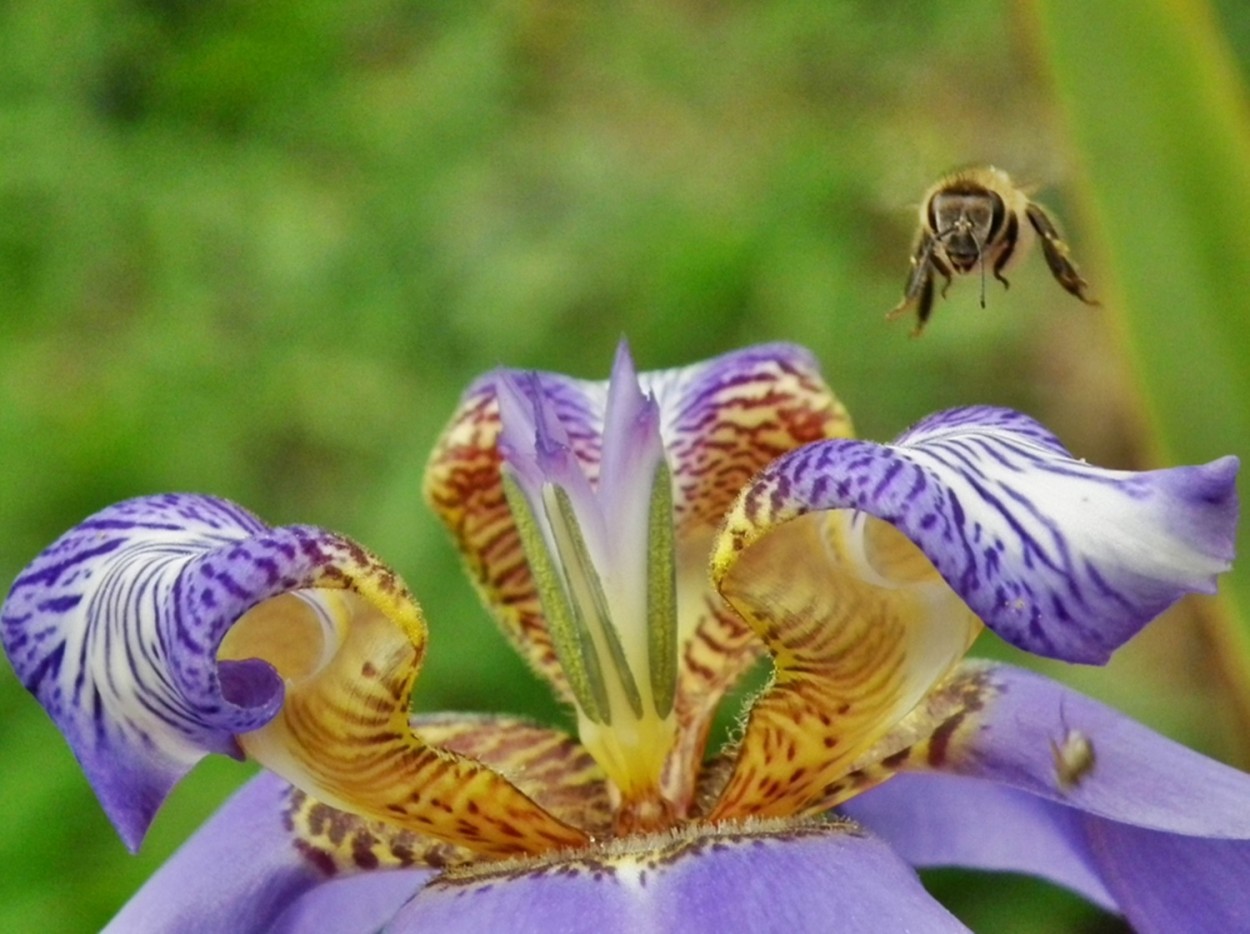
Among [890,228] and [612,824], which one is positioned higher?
Result: [890,228]

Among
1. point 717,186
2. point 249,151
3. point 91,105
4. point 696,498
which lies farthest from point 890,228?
point 696,498

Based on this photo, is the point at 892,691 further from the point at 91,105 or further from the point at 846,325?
the point at 91,105

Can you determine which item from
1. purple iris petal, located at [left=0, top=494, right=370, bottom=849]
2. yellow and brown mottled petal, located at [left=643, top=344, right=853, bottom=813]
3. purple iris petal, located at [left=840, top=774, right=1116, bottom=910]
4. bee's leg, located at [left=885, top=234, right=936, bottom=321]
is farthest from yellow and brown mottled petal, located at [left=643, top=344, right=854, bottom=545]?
purple iris petal, located at [left=0, top=494, right=370, bottom=849]

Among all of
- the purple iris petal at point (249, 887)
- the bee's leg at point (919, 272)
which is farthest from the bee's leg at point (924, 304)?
the purple iris petal at point (249, 887)

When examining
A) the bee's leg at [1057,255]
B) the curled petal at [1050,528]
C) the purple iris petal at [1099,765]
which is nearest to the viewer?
the curled petal at [1050,528]

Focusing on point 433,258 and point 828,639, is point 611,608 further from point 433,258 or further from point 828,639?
point 433,258

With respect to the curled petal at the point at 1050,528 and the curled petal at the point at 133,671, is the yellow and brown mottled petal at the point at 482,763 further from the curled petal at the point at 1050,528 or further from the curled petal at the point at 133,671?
the curled petal at the point at 1050,528
